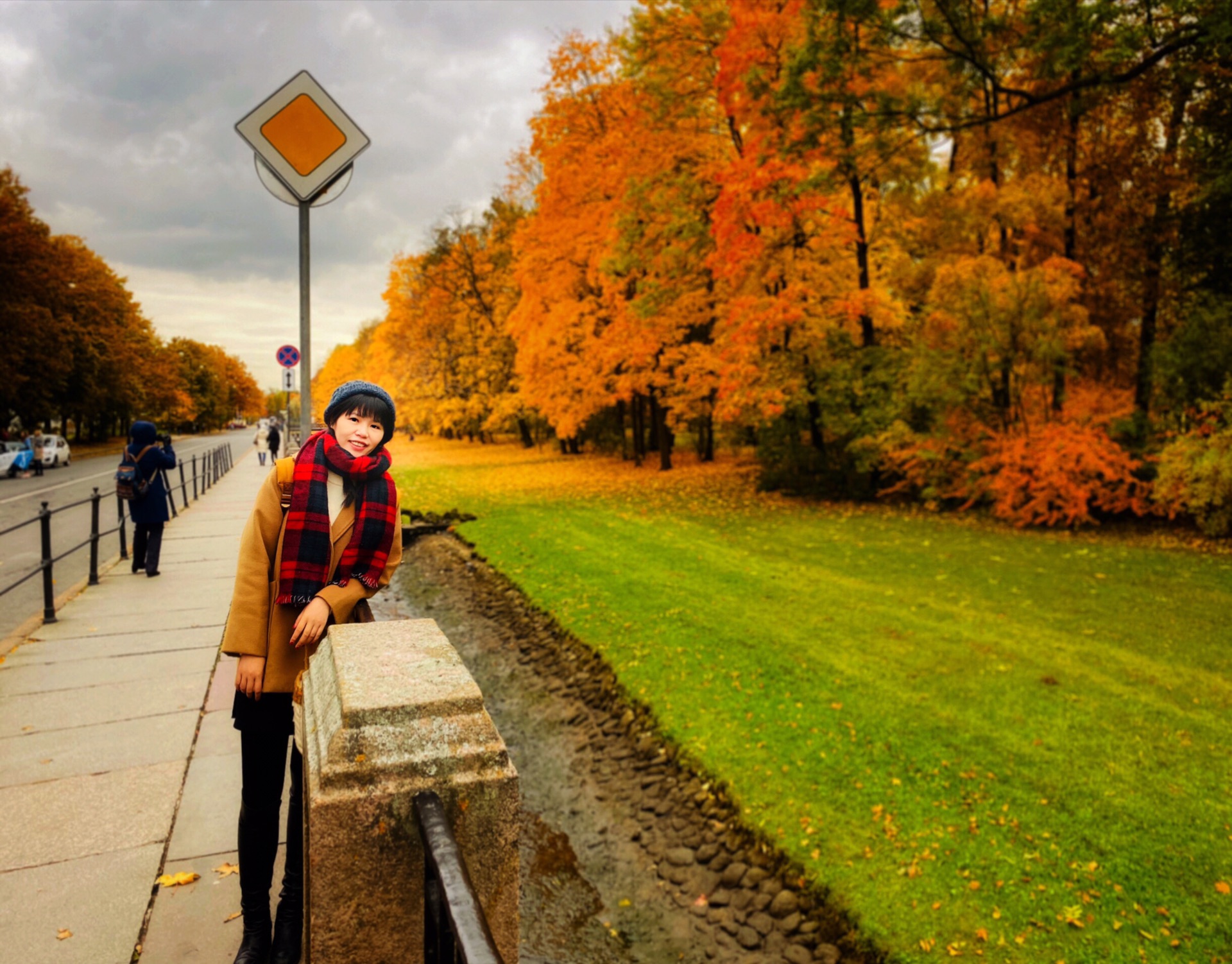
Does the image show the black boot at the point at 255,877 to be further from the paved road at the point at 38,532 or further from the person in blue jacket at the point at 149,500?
the person in blue jacket at the point at 149,500

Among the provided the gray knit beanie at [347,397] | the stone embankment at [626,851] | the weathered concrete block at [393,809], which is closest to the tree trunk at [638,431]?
the stone embankment at [626,851]

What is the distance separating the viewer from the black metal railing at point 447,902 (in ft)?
4.07

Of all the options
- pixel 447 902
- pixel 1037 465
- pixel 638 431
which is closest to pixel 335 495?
pixel 447 902

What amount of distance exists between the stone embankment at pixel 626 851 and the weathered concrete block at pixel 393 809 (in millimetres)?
3303

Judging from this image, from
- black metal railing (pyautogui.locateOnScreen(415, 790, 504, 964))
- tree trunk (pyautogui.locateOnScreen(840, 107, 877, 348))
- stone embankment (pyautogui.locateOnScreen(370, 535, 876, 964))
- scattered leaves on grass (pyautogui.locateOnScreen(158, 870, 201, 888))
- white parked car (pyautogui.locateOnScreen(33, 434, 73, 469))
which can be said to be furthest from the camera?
white parked car (pyautogui.locateOnScreen(33, 434, 73, 469))

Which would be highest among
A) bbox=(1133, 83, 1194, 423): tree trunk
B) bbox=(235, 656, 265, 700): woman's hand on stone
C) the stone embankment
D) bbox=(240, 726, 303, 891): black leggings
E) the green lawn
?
bbox=(1133, 83, 1194, 423): tree trunk

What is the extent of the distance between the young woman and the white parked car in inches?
1428

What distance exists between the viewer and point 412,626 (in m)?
2.25

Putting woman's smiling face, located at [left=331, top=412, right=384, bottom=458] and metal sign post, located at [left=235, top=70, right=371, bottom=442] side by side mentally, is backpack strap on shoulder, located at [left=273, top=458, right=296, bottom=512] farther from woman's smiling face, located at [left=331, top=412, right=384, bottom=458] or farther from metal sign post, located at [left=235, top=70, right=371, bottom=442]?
metal sign post, located at [left=235, top=70, right=371, bottom=442]

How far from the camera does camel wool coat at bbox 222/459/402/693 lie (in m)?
2.43

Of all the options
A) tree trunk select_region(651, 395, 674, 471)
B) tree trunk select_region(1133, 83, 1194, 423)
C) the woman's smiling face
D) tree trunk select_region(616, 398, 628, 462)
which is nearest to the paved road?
the woman's smiling face

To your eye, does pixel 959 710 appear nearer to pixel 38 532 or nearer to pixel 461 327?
pixel 38 532

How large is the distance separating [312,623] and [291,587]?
0.51 feet

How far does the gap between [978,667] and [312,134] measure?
7.02 m
